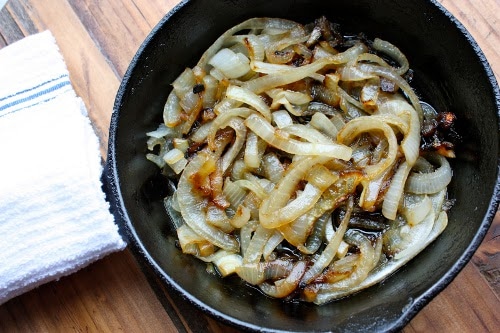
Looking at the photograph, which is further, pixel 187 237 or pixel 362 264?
pixel 187 237

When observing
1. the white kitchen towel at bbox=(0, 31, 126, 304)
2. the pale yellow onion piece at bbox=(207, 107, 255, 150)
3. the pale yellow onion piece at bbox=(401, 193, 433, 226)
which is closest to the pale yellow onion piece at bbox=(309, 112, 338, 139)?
the pale yellow onion piece at bbox=(207, 107, 255, 150)

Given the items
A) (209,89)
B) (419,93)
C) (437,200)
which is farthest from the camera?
(419,93)

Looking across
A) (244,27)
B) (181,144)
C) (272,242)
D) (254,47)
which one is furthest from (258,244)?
(244,27)

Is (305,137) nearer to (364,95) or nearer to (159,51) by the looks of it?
(364,95)

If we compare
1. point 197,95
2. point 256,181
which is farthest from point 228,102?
point 256,181

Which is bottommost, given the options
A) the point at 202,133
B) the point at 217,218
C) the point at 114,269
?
the point at 114,269

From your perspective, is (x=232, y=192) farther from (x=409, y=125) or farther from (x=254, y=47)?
(x=409, y=125)

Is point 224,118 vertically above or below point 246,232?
above

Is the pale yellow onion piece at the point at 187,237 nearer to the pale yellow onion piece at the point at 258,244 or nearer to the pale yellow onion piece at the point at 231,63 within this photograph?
the pale yellow onion piece at the point at 258,244
